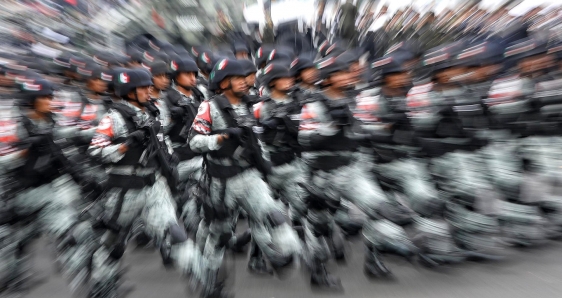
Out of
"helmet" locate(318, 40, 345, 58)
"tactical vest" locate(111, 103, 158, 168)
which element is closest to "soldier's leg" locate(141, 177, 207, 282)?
"tactical vest" locate(111, 103, 158, 168)

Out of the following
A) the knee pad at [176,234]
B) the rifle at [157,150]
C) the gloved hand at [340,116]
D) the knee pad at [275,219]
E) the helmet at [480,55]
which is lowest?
the knee pad at [176,234]

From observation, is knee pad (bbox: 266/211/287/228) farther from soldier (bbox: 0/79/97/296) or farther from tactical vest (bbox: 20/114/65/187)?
tactical vest (bbox: 20/114/65/187)

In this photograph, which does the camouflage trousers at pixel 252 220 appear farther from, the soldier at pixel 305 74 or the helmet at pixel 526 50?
the helmet at pixel 526 50

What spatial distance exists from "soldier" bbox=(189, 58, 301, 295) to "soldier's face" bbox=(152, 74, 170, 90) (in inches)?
47.8

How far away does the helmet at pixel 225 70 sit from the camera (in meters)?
4.21

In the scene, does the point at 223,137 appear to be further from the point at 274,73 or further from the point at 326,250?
the point at 326,250

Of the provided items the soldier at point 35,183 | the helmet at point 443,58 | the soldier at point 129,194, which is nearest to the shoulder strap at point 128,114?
the soldier at point 129,194

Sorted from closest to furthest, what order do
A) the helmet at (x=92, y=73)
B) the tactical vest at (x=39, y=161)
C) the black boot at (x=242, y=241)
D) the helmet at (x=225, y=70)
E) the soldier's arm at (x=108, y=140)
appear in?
the soldier's arm at (x=108, y=140) → the helmet at (x=225, y=70) → the tactical vest at (x=39, y=161) → the helmet at (x=92, y=73) → the black boot at (x=242, y=241)

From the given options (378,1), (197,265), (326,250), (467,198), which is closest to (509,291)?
(467,198)

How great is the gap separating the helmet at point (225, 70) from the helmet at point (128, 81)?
22.4 inches

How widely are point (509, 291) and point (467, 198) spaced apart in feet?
2.75

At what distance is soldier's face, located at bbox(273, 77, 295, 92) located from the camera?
4.70 meters

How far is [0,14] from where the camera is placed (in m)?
9.69

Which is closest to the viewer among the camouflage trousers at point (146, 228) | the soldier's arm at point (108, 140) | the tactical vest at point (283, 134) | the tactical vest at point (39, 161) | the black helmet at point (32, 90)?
the soldier's arm at point (108, 140)
